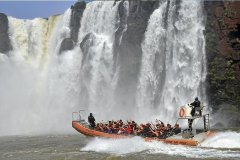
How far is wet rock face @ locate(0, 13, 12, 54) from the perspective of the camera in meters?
54.2

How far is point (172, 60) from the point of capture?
41375 millimetres

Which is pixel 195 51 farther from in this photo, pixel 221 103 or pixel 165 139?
pixel 165 139

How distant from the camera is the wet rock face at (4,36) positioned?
2136 inches

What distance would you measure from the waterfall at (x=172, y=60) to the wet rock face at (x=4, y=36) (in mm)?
17897

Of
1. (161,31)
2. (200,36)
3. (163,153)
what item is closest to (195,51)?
(200,36)

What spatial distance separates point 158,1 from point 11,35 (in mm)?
19261

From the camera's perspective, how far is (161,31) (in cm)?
4272

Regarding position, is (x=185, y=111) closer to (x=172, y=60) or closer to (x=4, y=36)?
(x=172, y=60)

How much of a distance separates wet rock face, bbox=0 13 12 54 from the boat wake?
97.3 ft

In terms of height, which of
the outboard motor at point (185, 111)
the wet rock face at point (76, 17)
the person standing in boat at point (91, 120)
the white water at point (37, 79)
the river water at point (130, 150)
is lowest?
the river water at point (130, 150)

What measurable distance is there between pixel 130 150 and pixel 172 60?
1774cm

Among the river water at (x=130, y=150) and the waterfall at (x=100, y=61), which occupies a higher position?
the waterfall at (x=100, y=61)

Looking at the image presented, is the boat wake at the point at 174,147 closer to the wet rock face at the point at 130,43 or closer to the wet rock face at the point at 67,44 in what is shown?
the wet rock face at the point at 130,43

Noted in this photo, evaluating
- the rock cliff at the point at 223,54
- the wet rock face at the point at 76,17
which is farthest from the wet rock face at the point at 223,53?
the wet rock face at the point at 76,17
